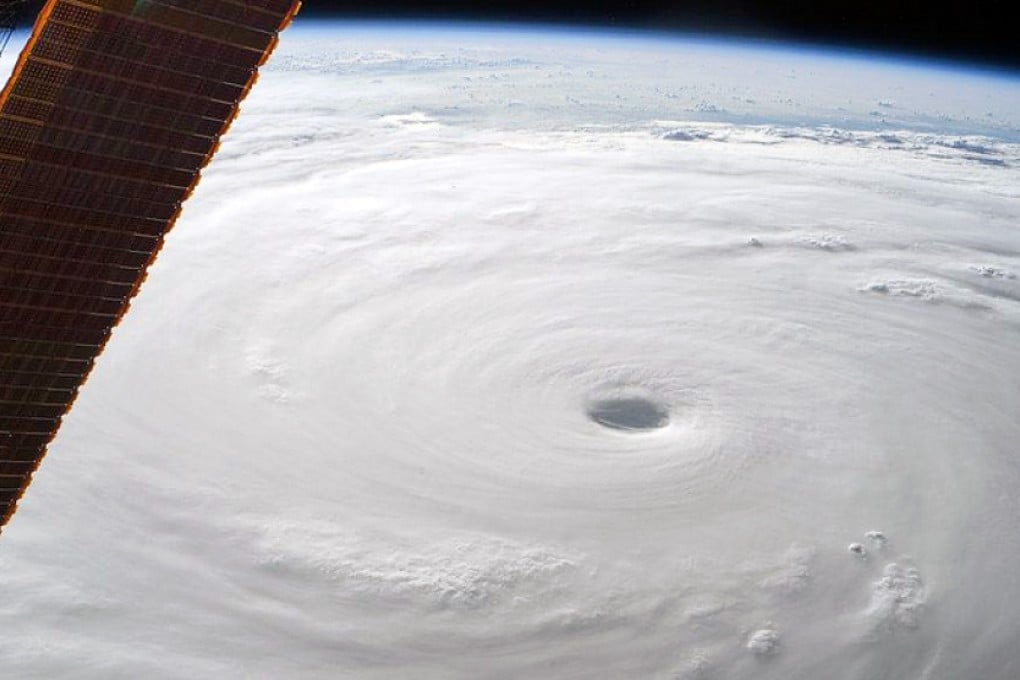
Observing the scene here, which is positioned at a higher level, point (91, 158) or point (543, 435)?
point (91, 158)

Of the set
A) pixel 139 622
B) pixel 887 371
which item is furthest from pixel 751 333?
pixel 139 622

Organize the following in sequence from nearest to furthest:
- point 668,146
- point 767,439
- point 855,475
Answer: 1. point 855,475
2. point 767,439
3. point 668,146

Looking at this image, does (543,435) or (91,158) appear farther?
(543,435)

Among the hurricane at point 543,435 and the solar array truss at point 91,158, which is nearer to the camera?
the solar array truss at point 91,158

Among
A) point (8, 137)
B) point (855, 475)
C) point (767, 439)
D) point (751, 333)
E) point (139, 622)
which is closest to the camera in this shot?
point (8, 137)

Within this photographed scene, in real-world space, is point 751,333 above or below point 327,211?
above

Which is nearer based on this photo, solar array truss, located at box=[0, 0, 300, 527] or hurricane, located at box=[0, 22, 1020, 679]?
solar array truss, located at box=[0, 0, 300, 527]

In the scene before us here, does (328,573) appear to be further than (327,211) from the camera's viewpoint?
No

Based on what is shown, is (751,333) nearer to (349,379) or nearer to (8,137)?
(349,379)
